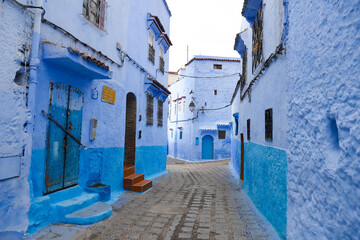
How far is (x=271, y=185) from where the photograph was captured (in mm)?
4738

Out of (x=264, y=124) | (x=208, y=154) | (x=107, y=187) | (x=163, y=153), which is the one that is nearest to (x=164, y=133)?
(x=163, y=153)

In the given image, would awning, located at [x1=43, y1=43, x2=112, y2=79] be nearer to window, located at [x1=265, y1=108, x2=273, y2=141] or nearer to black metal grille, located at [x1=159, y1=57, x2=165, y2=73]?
window, located at [x1=265, y1=108, x2=273, y2=141]

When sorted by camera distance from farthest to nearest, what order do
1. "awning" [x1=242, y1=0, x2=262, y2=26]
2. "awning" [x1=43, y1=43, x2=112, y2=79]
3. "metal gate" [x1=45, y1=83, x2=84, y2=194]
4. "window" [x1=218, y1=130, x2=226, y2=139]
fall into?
"window" [x1=218, y1=130, x2=226, y2=139] → "awning" [x1=242, y1=0, x2=262, y2=26] → "metal gate" [x1=45, y1=83, x2=84, y2=194] → "awning" [x1=43, y1=43, x2=112, y2=79]

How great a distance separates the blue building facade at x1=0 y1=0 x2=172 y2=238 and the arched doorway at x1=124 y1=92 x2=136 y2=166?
0.04 metres

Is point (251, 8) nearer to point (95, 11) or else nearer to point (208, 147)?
point (95, 11)

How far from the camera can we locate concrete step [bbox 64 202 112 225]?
4.65 m

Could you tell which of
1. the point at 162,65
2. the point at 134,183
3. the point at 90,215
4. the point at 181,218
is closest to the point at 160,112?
the point at 162,65

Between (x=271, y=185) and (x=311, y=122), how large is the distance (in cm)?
220

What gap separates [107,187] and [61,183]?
4.42 feet

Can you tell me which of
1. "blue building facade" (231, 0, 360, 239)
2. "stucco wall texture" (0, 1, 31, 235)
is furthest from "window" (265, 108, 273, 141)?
"stucco wall texture" (0, 1, 31, 235)

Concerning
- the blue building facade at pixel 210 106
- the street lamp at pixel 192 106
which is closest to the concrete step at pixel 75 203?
the street lamp at pixel 192 106

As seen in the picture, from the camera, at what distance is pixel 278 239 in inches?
161

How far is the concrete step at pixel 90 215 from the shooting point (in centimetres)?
465

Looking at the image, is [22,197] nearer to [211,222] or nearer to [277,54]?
[211,222]
